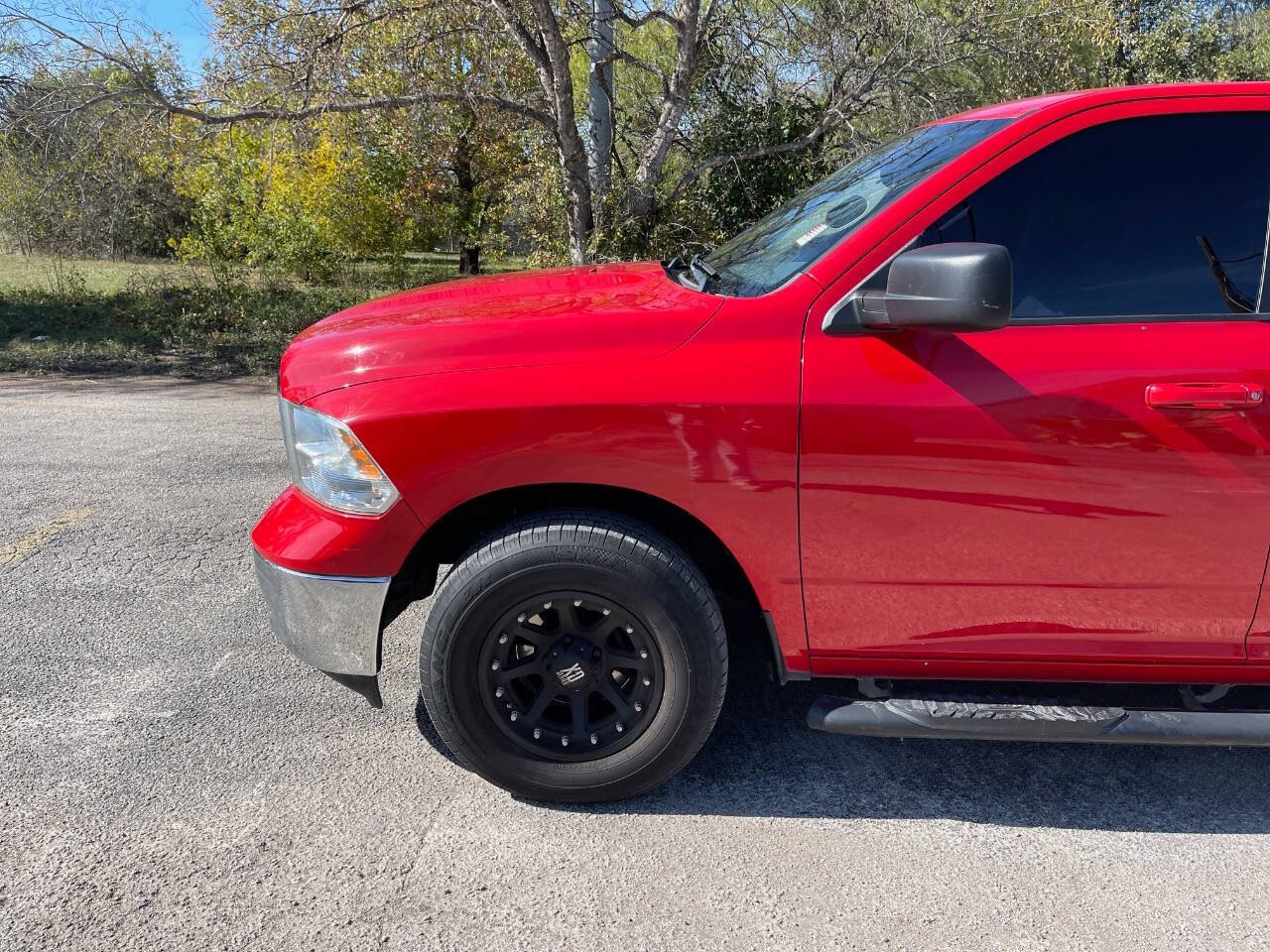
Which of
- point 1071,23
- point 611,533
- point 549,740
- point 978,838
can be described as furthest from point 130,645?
point 1071,23

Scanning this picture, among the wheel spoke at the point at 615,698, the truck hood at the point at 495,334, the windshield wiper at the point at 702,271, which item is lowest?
the wheel spoke at the point at 615,698

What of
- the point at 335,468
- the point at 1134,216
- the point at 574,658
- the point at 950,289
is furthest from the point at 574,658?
the point at 1134,216

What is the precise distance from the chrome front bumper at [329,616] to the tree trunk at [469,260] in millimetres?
16181

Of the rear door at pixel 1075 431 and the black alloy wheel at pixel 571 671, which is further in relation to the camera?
the black alloy wheel at pixel 571 671

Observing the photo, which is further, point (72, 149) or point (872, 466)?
point (72, 149)

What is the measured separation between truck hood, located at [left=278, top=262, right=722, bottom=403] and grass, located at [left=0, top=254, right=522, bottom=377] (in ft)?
25.2

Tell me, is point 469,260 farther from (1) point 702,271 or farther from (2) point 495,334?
(2) point 495,334

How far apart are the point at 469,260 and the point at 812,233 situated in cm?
1736

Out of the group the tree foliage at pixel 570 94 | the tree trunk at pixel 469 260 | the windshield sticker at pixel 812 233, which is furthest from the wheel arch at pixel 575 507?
the tree trunk at pixel 469 260

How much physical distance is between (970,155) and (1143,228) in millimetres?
506

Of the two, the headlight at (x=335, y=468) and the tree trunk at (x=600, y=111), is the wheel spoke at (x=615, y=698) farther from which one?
the tree trunk at (x=600, y=111)

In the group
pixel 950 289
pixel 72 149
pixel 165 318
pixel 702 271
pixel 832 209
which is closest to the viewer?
pixel 950 289

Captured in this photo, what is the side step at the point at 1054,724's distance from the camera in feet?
8.29

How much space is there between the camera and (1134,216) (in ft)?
8.20
